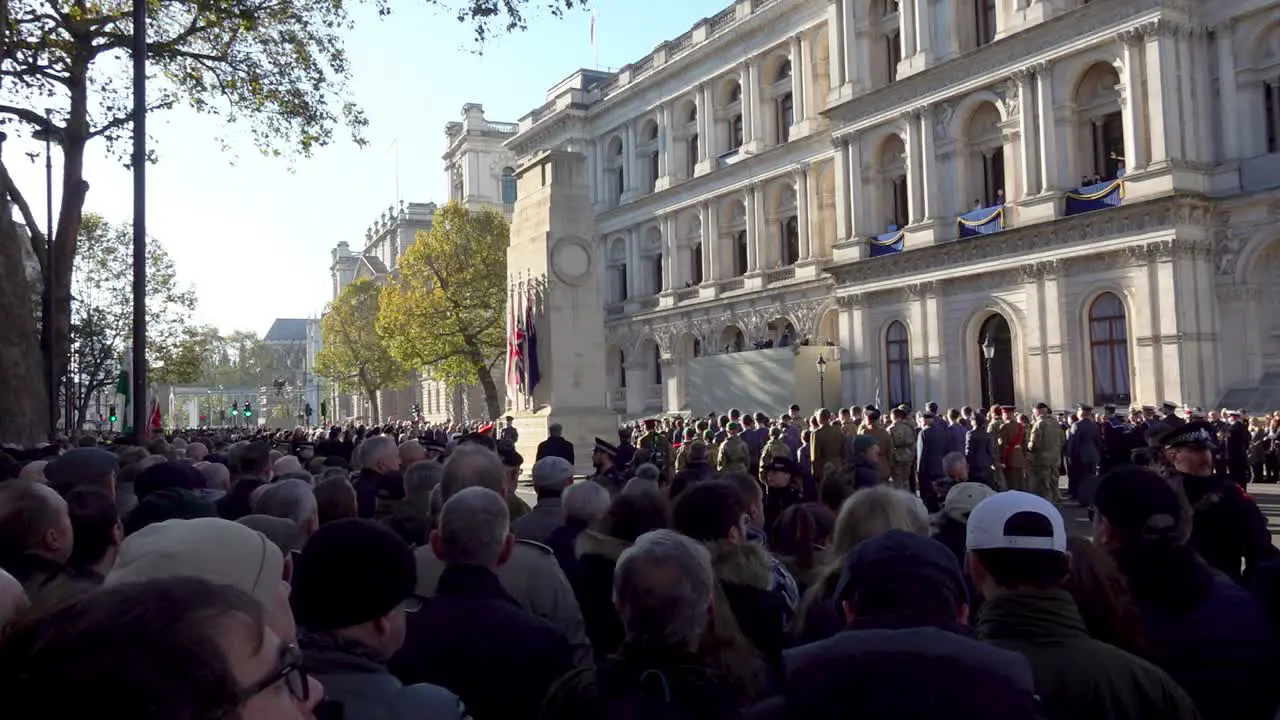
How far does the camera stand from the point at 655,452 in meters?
21.0

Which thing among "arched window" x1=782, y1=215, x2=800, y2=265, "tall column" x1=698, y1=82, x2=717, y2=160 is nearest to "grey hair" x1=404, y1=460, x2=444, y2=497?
"arched window" x1=782, y1=215, x2=800, y2=265

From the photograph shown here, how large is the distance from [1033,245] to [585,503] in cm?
2813

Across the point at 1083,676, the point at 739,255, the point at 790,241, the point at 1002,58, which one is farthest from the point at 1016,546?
the point at 739,255

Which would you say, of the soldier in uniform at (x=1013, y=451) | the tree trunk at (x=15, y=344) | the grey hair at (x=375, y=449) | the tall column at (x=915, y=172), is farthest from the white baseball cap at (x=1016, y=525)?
the tall column at (x=915, y=172)

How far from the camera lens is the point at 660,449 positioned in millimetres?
21453

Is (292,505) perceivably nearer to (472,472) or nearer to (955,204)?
(472,472)

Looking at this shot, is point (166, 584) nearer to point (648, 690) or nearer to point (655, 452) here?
point (648, 690)

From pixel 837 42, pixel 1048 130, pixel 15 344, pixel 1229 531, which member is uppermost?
pixel 837 42

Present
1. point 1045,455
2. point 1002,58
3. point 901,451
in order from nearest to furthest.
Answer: point 1045,455 → point 901,451 → point 1002,58

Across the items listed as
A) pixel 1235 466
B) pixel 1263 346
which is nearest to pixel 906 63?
pixel 1263 346

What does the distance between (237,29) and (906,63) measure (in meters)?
23.4

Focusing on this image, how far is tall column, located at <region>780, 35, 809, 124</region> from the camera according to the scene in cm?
4094

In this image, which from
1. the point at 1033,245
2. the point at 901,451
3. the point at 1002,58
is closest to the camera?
the point at 901,451

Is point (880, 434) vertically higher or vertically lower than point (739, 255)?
lower
